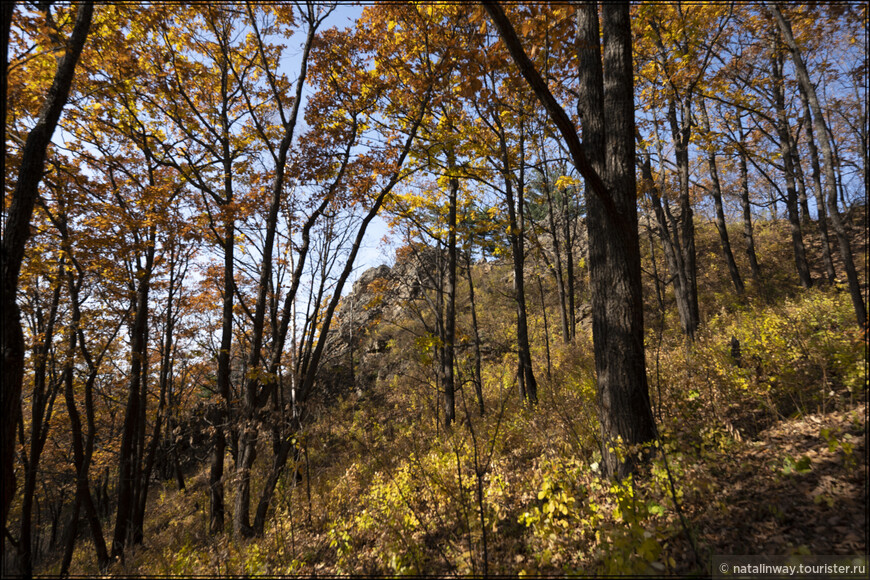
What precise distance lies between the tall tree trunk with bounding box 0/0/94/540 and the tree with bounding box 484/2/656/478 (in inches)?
219

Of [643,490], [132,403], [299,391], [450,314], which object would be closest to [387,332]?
[450,314]

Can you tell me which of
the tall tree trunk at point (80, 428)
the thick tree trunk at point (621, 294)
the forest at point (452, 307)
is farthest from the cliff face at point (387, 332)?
the thick tree trunk at point (621, 294)

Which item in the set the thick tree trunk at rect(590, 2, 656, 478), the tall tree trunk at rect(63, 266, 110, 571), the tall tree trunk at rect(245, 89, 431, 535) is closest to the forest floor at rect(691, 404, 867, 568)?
the thick tree trunk at rect(590, 2, 656, 478)

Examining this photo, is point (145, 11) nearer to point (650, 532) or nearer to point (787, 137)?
point (650, 532)

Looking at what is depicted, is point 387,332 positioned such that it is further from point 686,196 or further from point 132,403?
point 686,196

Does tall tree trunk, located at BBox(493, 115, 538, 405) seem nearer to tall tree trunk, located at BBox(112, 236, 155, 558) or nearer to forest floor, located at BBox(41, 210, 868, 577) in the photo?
forest floor, located at BBox(41, 210, 868, 577)

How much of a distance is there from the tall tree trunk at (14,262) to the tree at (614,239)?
18.3 feet

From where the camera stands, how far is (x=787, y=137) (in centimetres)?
1307

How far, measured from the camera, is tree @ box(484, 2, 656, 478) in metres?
3.79

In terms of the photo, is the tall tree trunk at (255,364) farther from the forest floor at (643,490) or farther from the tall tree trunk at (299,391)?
the forest floor at (643,490)

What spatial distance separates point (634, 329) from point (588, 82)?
298 centimetres

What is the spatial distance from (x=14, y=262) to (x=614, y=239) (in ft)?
19.5

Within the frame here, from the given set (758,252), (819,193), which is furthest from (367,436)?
(758,252)

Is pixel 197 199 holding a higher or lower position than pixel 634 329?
higher
